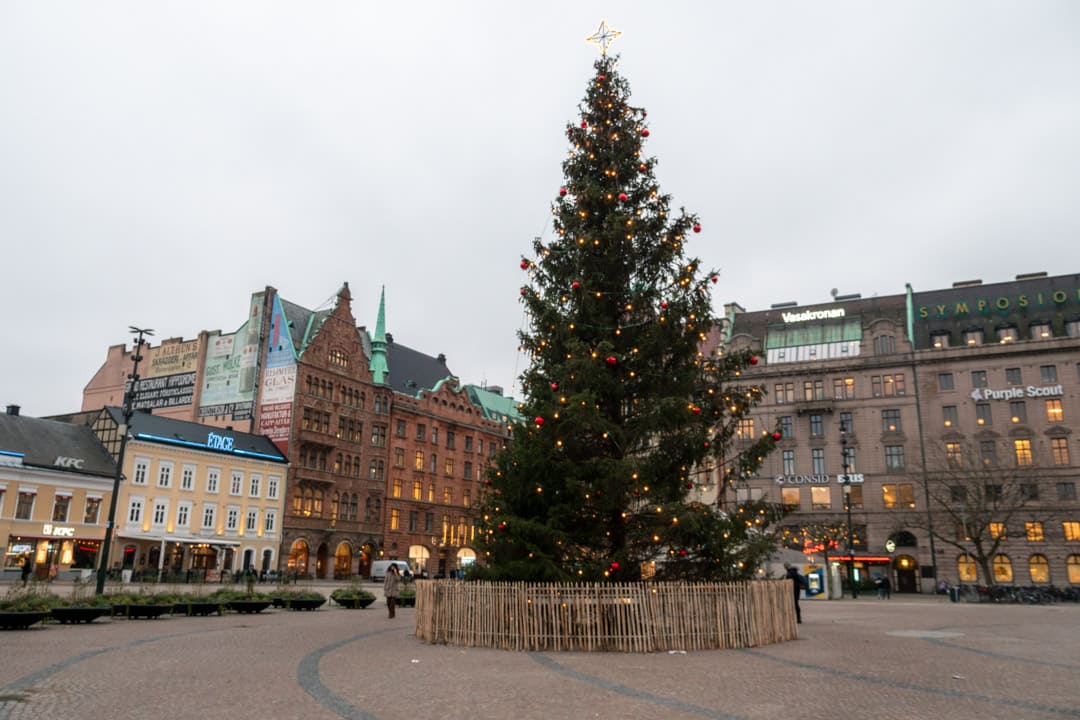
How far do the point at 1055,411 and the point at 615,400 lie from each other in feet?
→ 189

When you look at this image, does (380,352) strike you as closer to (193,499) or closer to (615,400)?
(193,499)

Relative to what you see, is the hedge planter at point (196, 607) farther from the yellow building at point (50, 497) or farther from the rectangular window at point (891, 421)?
the rectangular window at point (891, 421)

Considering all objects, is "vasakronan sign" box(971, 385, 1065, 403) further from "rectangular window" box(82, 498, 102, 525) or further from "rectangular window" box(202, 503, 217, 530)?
"rectangular window" box(82, 498, 102, 525)

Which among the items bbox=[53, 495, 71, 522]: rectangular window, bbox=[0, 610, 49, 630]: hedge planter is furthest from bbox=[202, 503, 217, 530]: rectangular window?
bbox=[0, 610, 49, 630]: hedge planter

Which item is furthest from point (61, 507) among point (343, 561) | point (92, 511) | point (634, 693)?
point (634, 693)

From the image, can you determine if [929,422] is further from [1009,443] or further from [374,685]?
[374,685]

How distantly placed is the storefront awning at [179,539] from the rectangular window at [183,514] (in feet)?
3.03

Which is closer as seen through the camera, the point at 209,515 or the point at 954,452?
the point at 209,515

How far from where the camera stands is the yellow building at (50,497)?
46.3 metres

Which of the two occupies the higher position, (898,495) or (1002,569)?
(898,495)

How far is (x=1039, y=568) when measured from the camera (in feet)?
194

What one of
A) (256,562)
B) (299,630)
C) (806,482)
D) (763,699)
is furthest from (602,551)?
(806,482)

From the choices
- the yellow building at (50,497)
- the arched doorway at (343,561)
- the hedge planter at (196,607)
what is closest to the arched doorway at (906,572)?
the arched doorway at (343,561)

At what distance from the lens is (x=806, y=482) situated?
68.1 m
